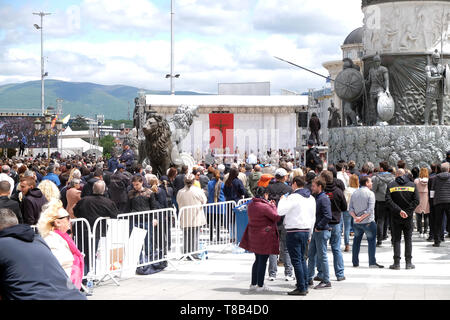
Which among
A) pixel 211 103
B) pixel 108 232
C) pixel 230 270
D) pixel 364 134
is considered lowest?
pixel 230 270

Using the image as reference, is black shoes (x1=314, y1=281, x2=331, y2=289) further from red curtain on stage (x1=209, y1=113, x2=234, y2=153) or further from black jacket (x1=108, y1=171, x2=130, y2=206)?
red curtain on stage (x1=209, y1=113, x2=234, y2=153)

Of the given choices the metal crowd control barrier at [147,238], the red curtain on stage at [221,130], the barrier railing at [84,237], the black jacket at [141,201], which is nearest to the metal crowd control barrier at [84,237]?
the barrier railing at [84,237]

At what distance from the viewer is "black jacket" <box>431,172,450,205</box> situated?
47.6 feet

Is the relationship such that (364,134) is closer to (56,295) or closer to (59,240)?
(59,240)

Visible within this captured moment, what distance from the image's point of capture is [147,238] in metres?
12.2

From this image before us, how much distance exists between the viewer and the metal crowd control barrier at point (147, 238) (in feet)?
38.1

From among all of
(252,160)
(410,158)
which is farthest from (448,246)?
(252,160)

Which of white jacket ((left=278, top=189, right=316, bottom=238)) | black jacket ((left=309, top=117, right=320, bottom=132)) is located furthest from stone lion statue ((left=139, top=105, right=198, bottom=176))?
black jacket ((left=309, top=117, right=320, bottom=132))

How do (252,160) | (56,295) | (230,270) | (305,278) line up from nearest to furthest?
(56,295), (305,278), (230,270), (252,160)

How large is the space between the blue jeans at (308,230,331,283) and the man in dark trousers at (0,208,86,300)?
578cm

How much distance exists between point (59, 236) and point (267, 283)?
4855mm

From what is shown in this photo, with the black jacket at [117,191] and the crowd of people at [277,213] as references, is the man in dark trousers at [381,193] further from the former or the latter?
the black jacket at [117,191]

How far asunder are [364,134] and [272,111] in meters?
40.5

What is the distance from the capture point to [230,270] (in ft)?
40.7
